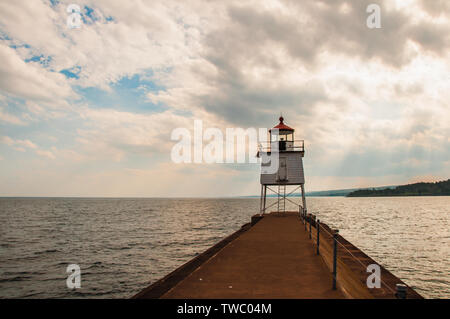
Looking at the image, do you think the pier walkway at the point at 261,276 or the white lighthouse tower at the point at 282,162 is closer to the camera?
the pier walkway at the point at 261,276

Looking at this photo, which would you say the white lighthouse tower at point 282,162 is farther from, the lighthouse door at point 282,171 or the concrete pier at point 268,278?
the concrete pier at point 268,278

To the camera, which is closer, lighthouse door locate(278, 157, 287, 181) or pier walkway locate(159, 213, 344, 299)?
pier walkway locate(159, 213, 344, 299)

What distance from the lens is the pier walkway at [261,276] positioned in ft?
19.1

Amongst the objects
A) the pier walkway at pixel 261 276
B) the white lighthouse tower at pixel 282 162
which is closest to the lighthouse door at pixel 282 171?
the white lighthouse tower at pixel 282 162

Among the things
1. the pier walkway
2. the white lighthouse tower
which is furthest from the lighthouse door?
the pier walkway

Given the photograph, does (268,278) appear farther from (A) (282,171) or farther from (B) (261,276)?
(A) (282,171)

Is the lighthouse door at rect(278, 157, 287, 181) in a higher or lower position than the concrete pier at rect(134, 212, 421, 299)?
higher

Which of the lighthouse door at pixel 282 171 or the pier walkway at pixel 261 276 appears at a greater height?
the lighthouse door at pixel 282 171

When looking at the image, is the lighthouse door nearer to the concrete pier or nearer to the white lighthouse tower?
the white lighthouse tower

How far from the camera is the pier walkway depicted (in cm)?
582

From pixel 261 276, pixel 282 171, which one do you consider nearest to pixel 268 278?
pixel 261 276

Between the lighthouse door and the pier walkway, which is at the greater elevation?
the lighthouse door

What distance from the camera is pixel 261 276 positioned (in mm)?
7012

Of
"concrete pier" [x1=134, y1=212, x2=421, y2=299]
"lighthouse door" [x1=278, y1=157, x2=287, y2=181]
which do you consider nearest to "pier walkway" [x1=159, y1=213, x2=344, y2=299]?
"concrete pier" [x1=134, y1=212, x2=421, y2=299]
